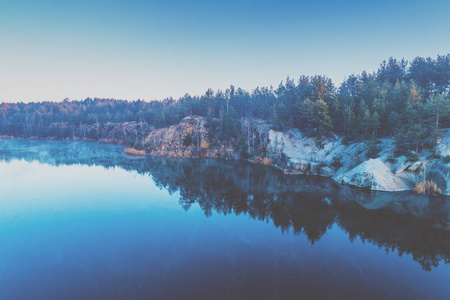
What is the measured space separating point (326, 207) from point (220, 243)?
Answer: 16.5 meters

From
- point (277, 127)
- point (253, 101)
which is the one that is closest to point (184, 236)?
point (277, 127)

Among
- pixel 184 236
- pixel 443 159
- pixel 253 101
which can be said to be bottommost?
pixel 184 236

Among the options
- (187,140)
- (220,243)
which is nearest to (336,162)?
(220,243)

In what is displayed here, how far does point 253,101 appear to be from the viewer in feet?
337

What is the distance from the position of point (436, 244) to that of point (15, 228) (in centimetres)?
4083

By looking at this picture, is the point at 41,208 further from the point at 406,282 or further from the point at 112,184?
the point at 406,282

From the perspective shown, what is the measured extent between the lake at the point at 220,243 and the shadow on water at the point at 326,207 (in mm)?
158

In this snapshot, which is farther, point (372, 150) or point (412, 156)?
point (372, 150)

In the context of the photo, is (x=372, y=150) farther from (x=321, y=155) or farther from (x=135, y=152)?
(x=135, y=152)

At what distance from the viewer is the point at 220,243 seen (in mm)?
19781

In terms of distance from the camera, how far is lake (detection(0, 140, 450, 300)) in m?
13.6

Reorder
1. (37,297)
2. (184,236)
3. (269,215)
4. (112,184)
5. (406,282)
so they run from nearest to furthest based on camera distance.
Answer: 1. (37,297)
2. (406,282)
3. (184,236)
4. (269,215)
5. (112,184)

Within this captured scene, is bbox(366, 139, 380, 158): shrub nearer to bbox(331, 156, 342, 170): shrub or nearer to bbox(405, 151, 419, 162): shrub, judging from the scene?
bbox(405, 151, 419, 162): shrub

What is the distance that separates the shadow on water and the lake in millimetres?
158
